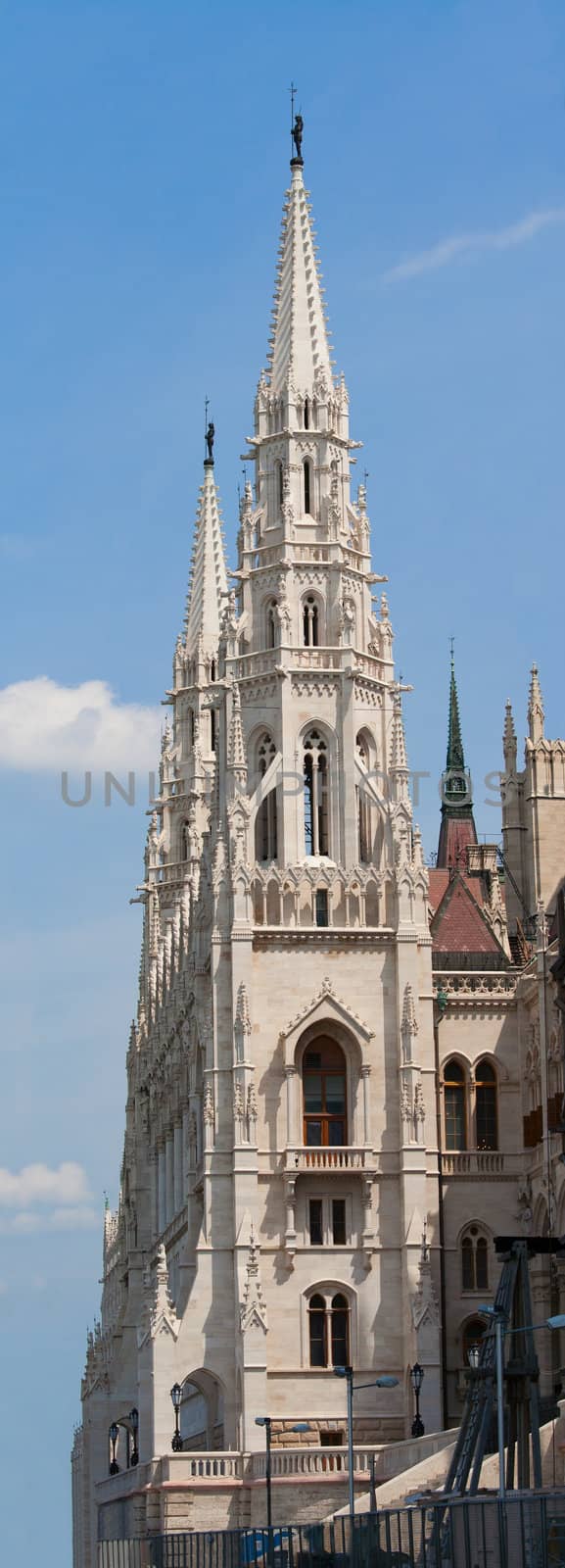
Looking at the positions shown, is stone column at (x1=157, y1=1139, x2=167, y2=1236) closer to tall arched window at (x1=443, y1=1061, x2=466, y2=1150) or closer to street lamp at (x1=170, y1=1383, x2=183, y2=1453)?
tall arched window at (x1=443, y1=1061, x2=466, y2=1150)

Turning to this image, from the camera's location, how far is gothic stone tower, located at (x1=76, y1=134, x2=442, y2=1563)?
8138 centimetres

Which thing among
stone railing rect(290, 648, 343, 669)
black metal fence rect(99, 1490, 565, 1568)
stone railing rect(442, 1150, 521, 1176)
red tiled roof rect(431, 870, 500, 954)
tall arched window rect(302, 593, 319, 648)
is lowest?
black metal fence rect(99, 1490, 565, 1568)

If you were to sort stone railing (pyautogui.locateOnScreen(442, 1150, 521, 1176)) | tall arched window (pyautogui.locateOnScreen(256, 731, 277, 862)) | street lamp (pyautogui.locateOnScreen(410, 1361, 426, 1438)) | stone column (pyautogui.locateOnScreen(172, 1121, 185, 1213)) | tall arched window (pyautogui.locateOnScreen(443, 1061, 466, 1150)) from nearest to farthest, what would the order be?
street lamp (pyautogui.locateOnScreen(410, 1361, 426, 1438)) < stone railing (pyautogui.locateOnScreen(442, 1150, 521, 1176)) < tall arched window (pyautogui.locateOnScreen(256, 731, 277, 862)) < tall arched window (pyautogui.locateOnScreen(443, 1061, 466, 1150)) < stone column (pyautogui.locateOnScreen(172, 1121, 185, 1213))

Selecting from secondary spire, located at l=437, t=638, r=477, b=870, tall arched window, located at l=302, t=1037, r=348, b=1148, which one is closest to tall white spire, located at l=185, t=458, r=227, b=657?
secondary spire, located at l=437, t=638, r=477, b=870

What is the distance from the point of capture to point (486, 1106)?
3477 inches

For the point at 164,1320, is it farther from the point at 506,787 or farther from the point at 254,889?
the point at 506,787

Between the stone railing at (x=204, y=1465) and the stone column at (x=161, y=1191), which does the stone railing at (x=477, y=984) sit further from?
the stone railing at (x=204, y=1465)

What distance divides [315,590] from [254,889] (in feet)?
35.1

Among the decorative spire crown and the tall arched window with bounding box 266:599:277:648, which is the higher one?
the decorative spire crown

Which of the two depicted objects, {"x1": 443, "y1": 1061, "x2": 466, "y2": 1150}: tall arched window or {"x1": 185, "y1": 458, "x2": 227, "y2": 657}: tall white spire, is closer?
{"x1": 443, "y1": 1061, "x2": 466, "y2": 1150}: tall arched window

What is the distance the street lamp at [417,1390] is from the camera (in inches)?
3130

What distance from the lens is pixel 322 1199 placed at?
83312 millimetres

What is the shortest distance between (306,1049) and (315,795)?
322 inches

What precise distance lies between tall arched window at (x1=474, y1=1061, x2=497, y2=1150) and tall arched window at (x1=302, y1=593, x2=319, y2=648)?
14527mm
